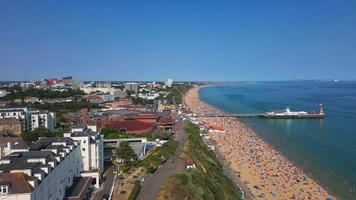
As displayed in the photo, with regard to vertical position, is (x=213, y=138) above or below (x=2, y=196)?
below

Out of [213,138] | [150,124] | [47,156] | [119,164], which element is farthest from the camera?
[213,138]

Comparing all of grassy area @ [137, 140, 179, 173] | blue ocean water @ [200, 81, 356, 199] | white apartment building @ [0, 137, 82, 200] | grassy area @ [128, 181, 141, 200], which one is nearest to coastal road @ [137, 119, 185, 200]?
grassy area @ [128, 181, 141, 200]

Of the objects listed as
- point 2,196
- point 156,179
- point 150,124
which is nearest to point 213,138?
point 150,124

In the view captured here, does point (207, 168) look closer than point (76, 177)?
No

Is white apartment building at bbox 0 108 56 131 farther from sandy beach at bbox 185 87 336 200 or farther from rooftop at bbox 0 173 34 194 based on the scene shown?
rooftop at bbox 0 173 34 194

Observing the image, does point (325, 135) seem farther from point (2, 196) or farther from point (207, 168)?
point (2, 196)

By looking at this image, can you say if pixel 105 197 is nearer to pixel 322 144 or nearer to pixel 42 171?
pixel 42 171

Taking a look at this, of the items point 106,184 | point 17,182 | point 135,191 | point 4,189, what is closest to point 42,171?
point 17,182
